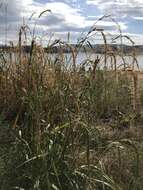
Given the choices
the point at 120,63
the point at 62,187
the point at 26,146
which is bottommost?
the point at 62,187

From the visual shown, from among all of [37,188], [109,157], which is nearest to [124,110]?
[109,157]

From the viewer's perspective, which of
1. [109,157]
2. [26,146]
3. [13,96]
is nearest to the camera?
[26,146]

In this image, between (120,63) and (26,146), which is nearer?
(26,146)

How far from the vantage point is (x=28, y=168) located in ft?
12.6

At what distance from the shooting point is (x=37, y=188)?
11.9 ft

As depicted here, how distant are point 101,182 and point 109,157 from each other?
70 cm

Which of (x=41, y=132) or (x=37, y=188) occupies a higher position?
(x=41, y=132)

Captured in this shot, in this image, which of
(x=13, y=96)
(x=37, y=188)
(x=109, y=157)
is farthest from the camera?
(x=13, y=96)

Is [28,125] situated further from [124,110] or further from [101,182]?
[124,110]

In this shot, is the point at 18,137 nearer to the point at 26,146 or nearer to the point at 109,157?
the point at 26,146

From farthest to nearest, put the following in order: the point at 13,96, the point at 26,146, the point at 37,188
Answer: the point at 13,96, the point at 26,146, the point at 37,188

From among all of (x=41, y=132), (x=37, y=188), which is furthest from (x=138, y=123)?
(x=37, y=188)

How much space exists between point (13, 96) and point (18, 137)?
1.60 metres

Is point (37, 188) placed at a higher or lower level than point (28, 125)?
lower
